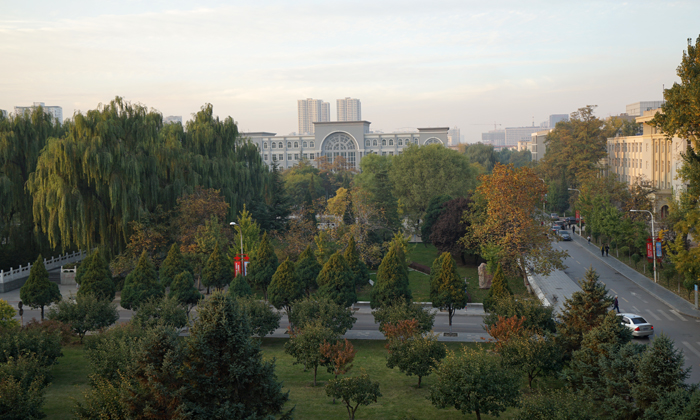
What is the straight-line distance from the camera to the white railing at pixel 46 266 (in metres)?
39.3

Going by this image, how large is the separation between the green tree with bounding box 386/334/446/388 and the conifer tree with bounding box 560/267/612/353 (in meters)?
4.54

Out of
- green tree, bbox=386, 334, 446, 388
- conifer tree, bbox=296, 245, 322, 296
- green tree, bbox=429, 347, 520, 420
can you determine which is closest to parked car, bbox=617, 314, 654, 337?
green tree, bbox=386, 334, 446, 388

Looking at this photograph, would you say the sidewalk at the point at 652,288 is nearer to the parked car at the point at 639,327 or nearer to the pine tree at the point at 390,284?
the parked car at the point at 639,327

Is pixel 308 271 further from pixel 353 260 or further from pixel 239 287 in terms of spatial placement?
pixel 239 287

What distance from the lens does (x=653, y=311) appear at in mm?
32219

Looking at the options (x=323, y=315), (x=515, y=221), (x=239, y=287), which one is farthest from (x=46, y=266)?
(x=515, y=221)

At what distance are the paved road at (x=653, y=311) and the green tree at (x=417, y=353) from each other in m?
7.63

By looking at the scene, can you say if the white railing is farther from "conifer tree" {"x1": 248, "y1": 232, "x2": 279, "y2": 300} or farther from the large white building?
the large white building

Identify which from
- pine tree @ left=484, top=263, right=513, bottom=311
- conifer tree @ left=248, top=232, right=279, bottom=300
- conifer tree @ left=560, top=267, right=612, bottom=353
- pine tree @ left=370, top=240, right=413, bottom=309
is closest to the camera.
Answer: conifer tree @ left=560, top=267, right=612, bottom=353

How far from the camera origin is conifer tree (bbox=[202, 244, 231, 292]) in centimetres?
3412

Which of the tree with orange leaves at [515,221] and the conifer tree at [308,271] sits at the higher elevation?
the tree with orange leaves at [515,221]

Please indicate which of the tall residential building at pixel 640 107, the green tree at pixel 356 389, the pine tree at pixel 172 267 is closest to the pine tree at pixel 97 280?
the pine tree at pixel 172 267

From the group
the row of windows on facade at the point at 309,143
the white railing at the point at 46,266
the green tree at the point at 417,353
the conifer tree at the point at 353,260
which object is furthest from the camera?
the row of windows on facade at the point at 309,143

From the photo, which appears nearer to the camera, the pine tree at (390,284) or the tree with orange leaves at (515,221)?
the pine tree at (390,284)
